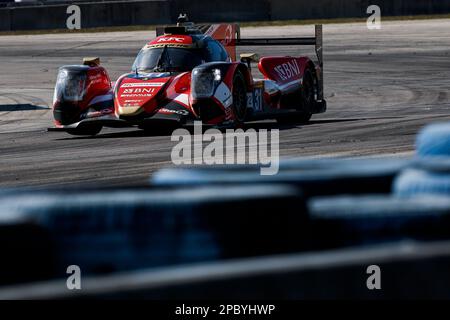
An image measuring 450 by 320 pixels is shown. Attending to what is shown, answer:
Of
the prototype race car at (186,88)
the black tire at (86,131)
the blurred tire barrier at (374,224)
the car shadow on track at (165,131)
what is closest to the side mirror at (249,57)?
the prototype race car at (186,88)

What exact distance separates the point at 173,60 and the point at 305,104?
2376 mm

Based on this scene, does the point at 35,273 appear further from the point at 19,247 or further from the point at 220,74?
the point at 220,74

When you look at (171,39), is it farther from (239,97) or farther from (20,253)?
(20,253)

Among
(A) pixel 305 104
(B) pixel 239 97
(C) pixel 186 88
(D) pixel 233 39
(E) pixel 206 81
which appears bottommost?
(A) pixel 305 104

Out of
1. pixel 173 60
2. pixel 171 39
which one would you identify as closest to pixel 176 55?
pixel 173 60

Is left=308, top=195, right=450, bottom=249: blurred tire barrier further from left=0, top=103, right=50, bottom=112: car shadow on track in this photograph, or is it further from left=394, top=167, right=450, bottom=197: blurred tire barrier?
left=0, top=103, right=50, bottom=112: car shadow on track

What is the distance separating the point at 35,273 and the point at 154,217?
349 millimetres

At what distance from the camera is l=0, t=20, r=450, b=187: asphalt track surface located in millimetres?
11133

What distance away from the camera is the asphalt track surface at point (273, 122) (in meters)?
11.1

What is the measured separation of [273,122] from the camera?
16.3 meters

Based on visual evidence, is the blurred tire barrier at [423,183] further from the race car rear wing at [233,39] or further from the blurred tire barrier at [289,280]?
the race car rear wing at [233,39]

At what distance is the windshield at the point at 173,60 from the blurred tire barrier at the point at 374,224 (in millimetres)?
11594
